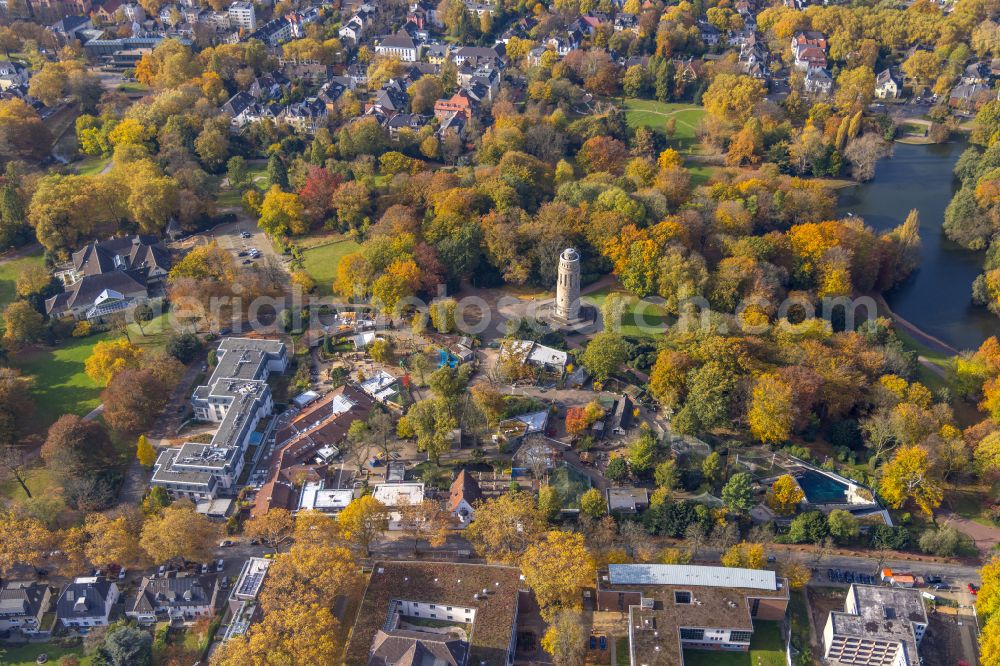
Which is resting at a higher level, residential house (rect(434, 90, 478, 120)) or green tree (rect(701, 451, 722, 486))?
residential house (rect(434, 90, 478, 120))

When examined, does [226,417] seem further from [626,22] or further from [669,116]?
[626,22]

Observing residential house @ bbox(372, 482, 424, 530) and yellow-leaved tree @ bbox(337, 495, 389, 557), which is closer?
yellow-leaved tree @ bbox(337, 495, 389, 557)

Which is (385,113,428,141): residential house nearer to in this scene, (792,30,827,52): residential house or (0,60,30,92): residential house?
(0,60,30,92): residential house

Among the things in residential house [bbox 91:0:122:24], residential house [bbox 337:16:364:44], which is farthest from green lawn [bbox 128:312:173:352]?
residential house [bbox 91:0:122:24]

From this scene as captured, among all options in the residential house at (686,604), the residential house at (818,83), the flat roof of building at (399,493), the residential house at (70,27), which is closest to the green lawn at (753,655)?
the residential house at (686,604)

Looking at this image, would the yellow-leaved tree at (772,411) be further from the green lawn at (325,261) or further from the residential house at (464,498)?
the green lawn at (325,261)

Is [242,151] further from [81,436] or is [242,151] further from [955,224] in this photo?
[955,224]

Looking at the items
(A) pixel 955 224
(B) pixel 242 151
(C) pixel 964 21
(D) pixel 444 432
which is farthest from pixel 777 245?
(C) pixel 964 21
